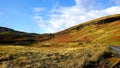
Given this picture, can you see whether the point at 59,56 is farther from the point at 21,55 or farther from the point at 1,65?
the point at 1,65

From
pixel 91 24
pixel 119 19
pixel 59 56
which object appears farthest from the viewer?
pixel 91 24

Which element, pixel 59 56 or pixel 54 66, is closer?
pixel 54 66

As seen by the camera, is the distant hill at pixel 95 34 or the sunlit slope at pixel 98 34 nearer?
the sunlit slope at pixel 98 34

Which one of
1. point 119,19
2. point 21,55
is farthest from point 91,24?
point 21,55

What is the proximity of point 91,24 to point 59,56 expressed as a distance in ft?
502

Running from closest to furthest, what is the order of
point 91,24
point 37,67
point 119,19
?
point 37,67 → point 119,19 → point 91,24

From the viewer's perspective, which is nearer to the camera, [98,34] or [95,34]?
[98,34]

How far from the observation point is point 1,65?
33.5 meters

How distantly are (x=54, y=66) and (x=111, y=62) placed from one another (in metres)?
Result: 7.36

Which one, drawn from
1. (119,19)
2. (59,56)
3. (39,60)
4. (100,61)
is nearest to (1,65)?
(39,60)

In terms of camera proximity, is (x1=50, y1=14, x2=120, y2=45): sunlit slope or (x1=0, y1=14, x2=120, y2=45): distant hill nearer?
(x1=50, y1=14, x2=120, y2=45): sunlit slope

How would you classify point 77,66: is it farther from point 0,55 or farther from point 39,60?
point 0,55

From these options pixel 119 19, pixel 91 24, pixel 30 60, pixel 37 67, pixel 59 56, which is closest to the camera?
pixel 37 67

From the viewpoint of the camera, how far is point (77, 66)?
1314 inches
